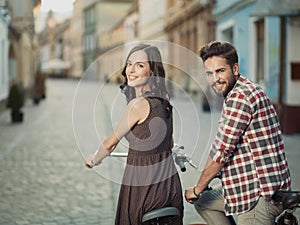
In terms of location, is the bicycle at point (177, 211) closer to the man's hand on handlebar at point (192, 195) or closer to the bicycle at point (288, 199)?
the bicycle at point (288, 199)

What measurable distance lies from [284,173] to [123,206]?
88cm

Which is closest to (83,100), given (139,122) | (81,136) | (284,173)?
(81,136)

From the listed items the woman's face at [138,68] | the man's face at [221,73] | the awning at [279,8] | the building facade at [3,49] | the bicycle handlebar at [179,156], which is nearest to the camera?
the man's face at [221,73]

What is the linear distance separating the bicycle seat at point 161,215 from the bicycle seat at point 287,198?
1.89ft

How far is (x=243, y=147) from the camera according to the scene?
9.98 ft

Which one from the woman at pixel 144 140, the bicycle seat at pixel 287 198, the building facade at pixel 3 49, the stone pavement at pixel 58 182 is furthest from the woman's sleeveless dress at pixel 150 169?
the building facade at pixel 3 49

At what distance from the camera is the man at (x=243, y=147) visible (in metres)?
2.99

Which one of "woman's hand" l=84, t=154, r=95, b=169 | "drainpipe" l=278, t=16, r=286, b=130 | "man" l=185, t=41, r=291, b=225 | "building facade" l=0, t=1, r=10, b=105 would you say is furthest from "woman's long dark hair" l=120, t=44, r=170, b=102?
"building facade" l=0, t=1, r=10, b=105

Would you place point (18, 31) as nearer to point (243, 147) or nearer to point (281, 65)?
point (281, 65)

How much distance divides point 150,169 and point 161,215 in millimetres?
255

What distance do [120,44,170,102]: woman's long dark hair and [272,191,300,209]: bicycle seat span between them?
778mm

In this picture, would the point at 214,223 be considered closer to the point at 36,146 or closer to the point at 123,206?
the point at 123,206

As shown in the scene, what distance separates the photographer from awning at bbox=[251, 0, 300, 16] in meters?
12.0

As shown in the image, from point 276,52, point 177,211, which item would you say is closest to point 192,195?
point 177,211
